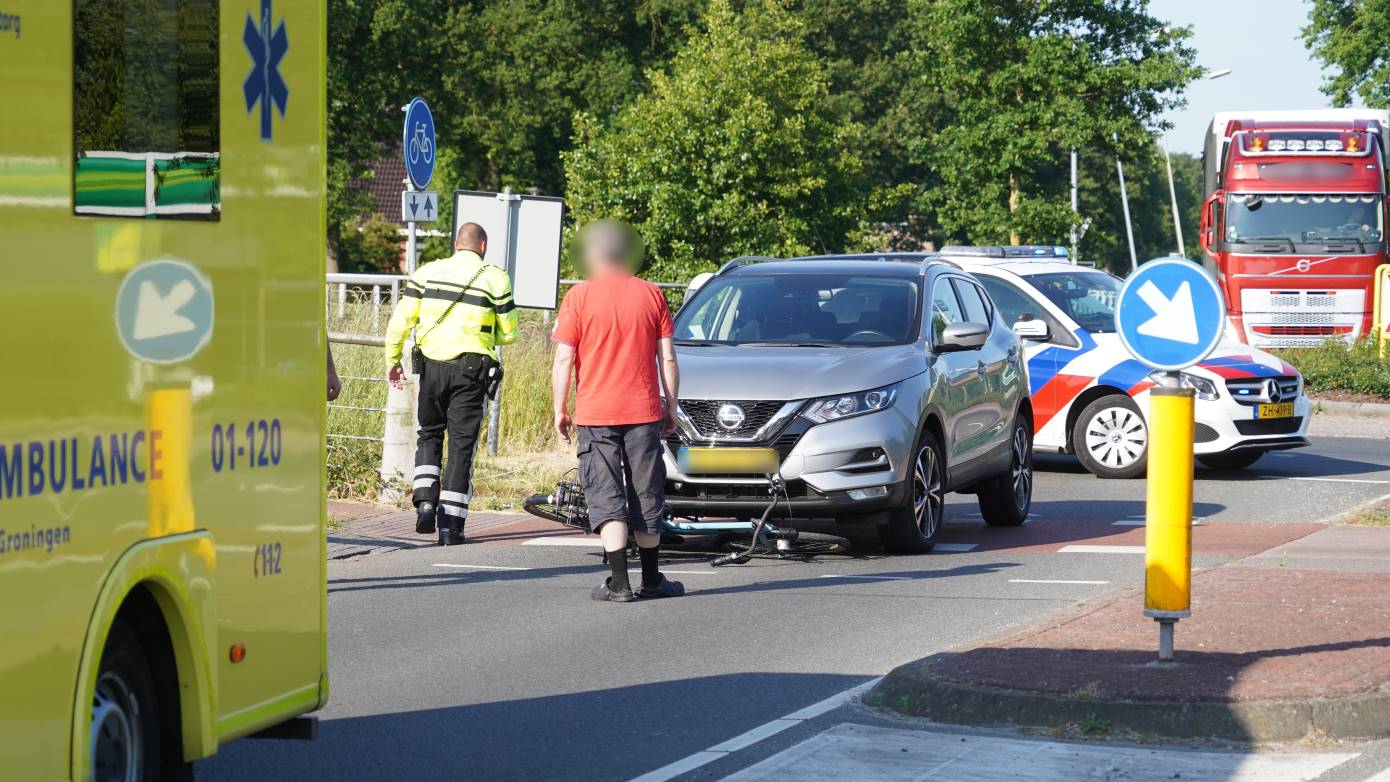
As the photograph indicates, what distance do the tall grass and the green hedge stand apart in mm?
12207

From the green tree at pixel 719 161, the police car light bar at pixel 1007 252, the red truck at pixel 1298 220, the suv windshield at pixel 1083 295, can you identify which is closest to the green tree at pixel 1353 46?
the green tree at pixel 719 161

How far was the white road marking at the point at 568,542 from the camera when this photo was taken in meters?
12.0

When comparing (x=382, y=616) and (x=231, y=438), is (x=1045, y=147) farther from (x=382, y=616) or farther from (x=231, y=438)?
(x=231, y=438)

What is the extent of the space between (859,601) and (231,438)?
17.3 feet

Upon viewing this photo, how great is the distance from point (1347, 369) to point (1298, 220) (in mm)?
4893

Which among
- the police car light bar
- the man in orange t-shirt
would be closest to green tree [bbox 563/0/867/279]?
the police car light bar

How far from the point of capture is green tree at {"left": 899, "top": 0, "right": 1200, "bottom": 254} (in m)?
44.4

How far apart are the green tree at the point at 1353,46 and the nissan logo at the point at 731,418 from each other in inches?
1759

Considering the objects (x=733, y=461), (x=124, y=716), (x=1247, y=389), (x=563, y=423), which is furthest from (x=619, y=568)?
(x=1247, y=389)

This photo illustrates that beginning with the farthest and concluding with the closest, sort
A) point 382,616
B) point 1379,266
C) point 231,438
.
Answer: point 1379,266 < point 382,616 < point 231,438

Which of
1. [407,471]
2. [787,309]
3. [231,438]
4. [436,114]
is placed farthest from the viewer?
[436,114]

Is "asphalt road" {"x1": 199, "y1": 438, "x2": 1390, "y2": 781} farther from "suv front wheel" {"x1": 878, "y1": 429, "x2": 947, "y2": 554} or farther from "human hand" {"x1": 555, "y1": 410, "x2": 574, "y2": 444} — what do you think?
"human hand" {"x1": 555, "y1": 410, "x2": 574, "y2": 444}

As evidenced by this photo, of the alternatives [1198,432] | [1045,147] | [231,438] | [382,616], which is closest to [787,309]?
[382,616]

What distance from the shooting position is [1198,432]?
15789 millimetres
